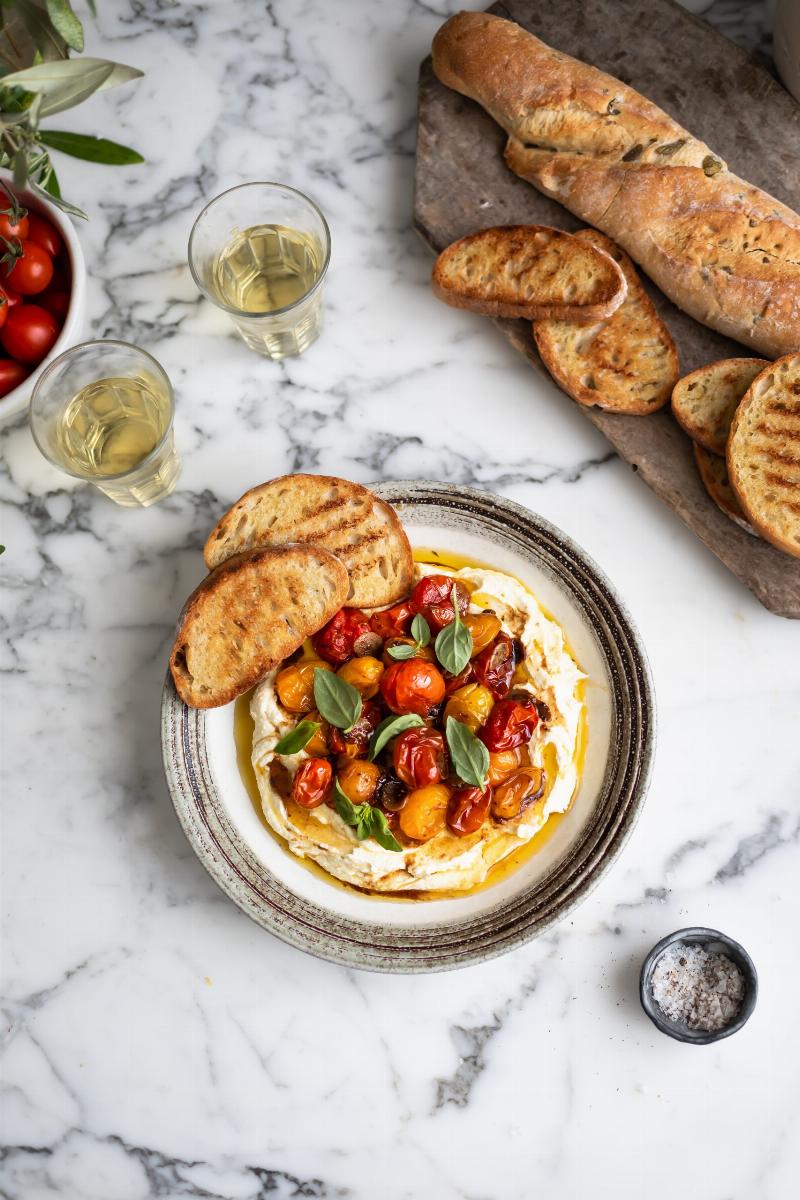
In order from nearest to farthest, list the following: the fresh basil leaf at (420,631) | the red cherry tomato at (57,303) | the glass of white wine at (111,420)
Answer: the fresh basil leaf at (420,631), the glass of white wine at (111,420), the red cherry tomato at (57,303)

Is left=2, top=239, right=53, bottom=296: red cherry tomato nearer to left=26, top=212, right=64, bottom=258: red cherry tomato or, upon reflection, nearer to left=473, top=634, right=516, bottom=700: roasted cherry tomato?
left=26, top=212, right=64, bottom=258: red cherry tomato

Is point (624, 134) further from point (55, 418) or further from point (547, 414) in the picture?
point (55, 418)

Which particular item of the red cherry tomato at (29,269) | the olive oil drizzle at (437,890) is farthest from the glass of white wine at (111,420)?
the olive oil drizzle at (437,890)

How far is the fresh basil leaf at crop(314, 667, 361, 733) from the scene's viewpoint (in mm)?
2332

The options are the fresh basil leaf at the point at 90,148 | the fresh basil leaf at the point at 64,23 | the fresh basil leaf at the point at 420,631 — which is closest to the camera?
the fresh basil leaf at the point at 64,23

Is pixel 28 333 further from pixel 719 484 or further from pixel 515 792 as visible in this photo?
pixel 719 484

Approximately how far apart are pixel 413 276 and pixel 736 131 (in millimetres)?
931

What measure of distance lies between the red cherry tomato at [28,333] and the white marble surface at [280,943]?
28cm

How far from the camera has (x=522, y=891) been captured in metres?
2.39

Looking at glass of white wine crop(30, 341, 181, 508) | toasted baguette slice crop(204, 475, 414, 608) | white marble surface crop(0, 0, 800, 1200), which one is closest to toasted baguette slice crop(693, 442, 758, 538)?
white marble surface crop(0, 0, 800, 1200)

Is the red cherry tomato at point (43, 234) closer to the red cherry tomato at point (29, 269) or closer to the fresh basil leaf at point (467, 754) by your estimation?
the red cherry tomato at point (29, 269)

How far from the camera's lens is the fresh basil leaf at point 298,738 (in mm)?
2328

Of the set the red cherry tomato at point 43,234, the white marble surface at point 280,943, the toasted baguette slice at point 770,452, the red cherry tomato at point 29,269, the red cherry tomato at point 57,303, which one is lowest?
the white marble surface at point 280,943

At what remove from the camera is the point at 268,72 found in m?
2.91
